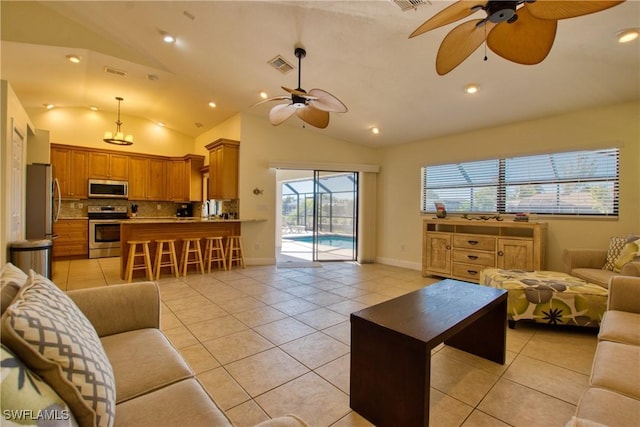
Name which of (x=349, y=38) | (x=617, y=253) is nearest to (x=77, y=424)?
(x=349, y=38)

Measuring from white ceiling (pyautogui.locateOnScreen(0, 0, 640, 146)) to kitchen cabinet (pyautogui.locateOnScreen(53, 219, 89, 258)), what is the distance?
103 inches

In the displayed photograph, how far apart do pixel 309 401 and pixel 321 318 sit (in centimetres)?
130

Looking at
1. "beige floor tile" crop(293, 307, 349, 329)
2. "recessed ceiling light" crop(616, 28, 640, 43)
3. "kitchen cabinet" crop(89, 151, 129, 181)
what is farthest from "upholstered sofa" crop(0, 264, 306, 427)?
"kitchen cabinet" crop(89, 151, 129, 181)

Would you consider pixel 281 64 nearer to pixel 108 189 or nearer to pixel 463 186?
pixel 463 186

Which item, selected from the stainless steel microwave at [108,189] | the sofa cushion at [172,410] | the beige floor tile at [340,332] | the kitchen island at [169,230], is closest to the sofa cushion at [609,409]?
the sofa cushion at [172,410]

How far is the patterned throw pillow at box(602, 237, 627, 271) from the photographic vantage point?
129 inches

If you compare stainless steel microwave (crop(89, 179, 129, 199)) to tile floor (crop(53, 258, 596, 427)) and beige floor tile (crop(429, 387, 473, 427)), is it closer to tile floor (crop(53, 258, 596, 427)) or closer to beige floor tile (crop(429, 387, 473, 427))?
tile floor (crop(53, 258, 596, 427))

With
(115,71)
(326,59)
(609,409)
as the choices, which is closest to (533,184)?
(326,59)

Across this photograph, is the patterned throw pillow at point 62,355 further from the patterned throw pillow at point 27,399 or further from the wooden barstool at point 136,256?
the wooden barstool at point 136,256

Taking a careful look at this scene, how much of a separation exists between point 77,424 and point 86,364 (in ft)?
0.50

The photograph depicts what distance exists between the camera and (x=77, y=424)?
797 mm

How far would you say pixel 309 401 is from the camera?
1792mm

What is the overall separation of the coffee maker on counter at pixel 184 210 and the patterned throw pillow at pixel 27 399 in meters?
7.99

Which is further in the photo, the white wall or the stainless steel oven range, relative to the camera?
the stainless steel oven range
